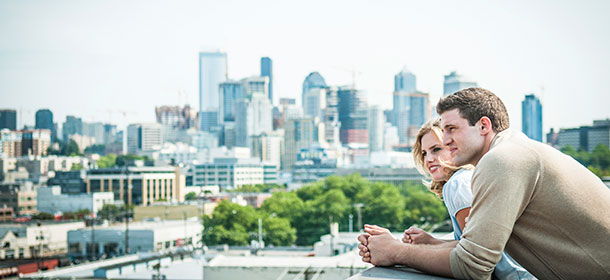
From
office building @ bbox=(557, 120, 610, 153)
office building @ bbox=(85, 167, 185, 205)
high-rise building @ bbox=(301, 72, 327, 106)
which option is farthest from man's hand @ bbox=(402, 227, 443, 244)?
high-rise building @ bbox=(301, 72, 327, 106)

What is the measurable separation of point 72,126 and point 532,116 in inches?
1844

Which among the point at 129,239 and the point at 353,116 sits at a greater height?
the point at 353,116

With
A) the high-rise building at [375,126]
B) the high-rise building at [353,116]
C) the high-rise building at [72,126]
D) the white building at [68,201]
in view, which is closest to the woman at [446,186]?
the white building at [68,201]

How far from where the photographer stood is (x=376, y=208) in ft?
109

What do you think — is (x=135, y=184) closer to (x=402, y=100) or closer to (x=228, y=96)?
(x=228, y=96)

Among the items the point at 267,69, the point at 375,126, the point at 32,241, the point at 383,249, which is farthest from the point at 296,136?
the point at 383,249

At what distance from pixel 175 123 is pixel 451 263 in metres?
95.3

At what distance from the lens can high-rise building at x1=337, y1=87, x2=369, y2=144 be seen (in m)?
91.9

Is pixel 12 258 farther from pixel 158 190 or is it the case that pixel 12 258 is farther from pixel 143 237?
pixel 158 190

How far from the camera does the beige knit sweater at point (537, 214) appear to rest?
3.67 feet

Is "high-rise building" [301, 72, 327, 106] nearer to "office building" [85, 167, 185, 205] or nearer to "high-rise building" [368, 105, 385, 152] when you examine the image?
"high-rise building" [368, 105, 385, 152]

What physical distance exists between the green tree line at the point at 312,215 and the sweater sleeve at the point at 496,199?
26.9 metres

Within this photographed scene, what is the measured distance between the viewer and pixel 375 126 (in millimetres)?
93125

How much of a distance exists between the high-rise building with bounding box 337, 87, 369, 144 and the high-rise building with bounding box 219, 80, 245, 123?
1688 centimetres
